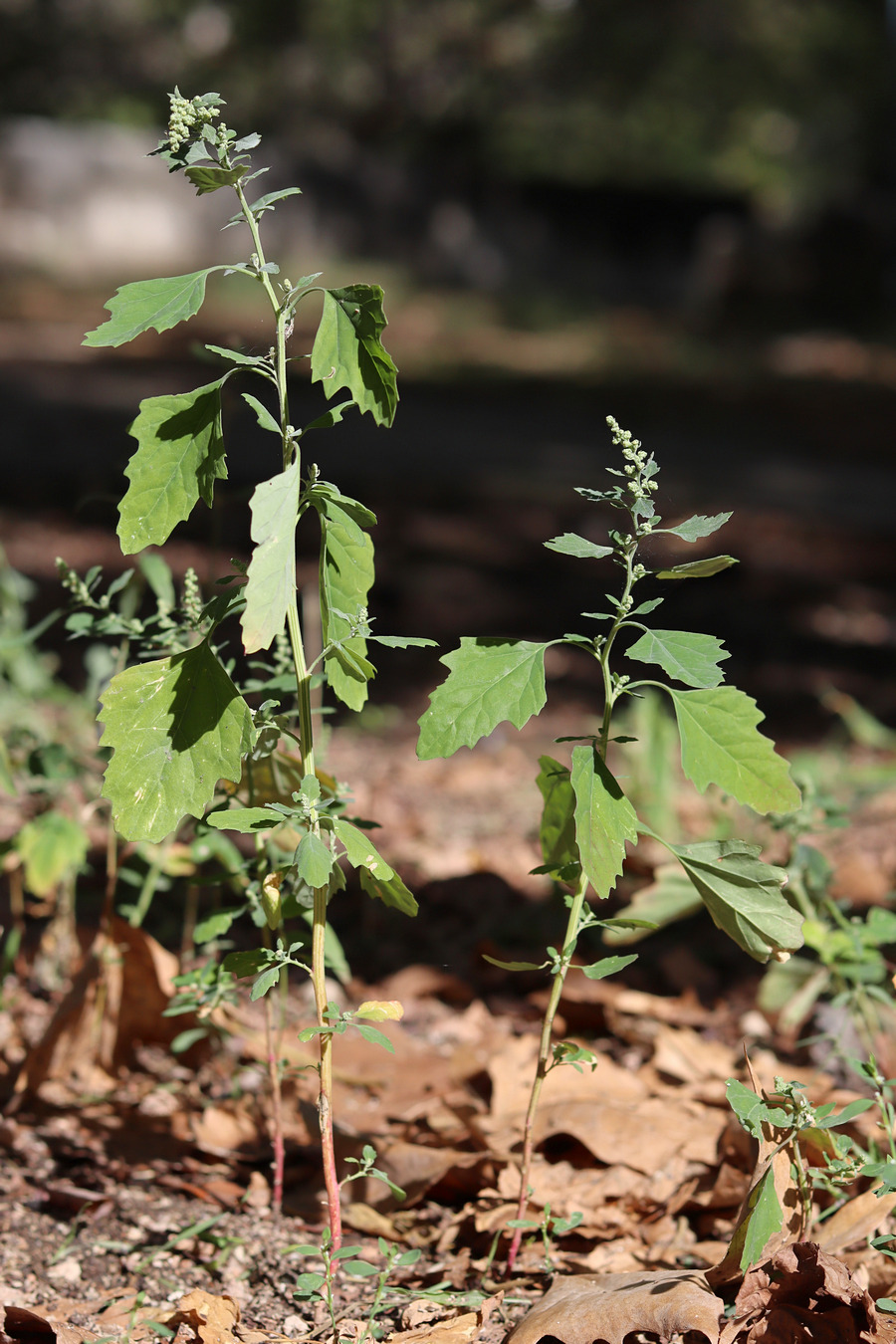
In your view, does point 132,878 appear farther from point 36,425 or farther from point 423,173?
point 423,173

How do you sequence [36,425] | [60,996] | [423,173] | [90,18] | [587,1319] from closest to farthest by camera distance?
[587,1319]
[60,996]
[36,425]
[423,173]
[90,18]

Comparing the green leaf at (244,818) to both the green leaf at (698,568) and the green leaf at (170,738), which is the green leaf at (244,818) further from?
the green leaf at (698,568)

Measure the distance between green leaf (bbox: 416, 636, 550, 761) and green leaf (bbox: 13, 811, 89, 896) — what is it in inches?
34.4

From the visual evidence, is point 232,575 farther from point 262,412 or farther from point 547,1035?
point 547,1035

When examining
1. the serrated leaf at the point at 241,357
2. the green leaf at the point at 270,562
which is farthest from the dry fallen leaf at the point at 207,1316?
the serrated leaf at the point at 241,357

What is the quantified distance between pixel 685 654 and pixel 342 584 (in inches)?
14.4

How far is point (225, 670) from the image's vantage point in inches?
52.5

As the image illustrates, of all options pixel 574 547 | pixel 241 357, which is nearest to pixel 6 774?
pixel 241 357

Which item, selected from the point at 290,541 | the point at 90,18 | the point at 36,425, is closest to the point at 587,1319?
the point at 290,541

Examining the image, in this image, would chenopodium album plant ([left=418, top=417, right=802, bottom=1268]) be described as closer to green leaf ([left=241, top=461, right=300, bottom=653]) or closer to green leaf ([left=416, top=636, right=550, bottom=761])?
green leaf ([left=416, top=636, right=550, bottom=761])

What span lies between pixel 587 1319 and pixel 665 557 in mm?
4941


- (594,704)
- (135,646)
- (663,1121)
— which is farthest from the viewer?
(594,704)

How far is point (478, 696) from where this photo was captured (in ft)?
4.15

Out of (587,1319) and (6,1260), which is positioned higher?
(587,1319)
